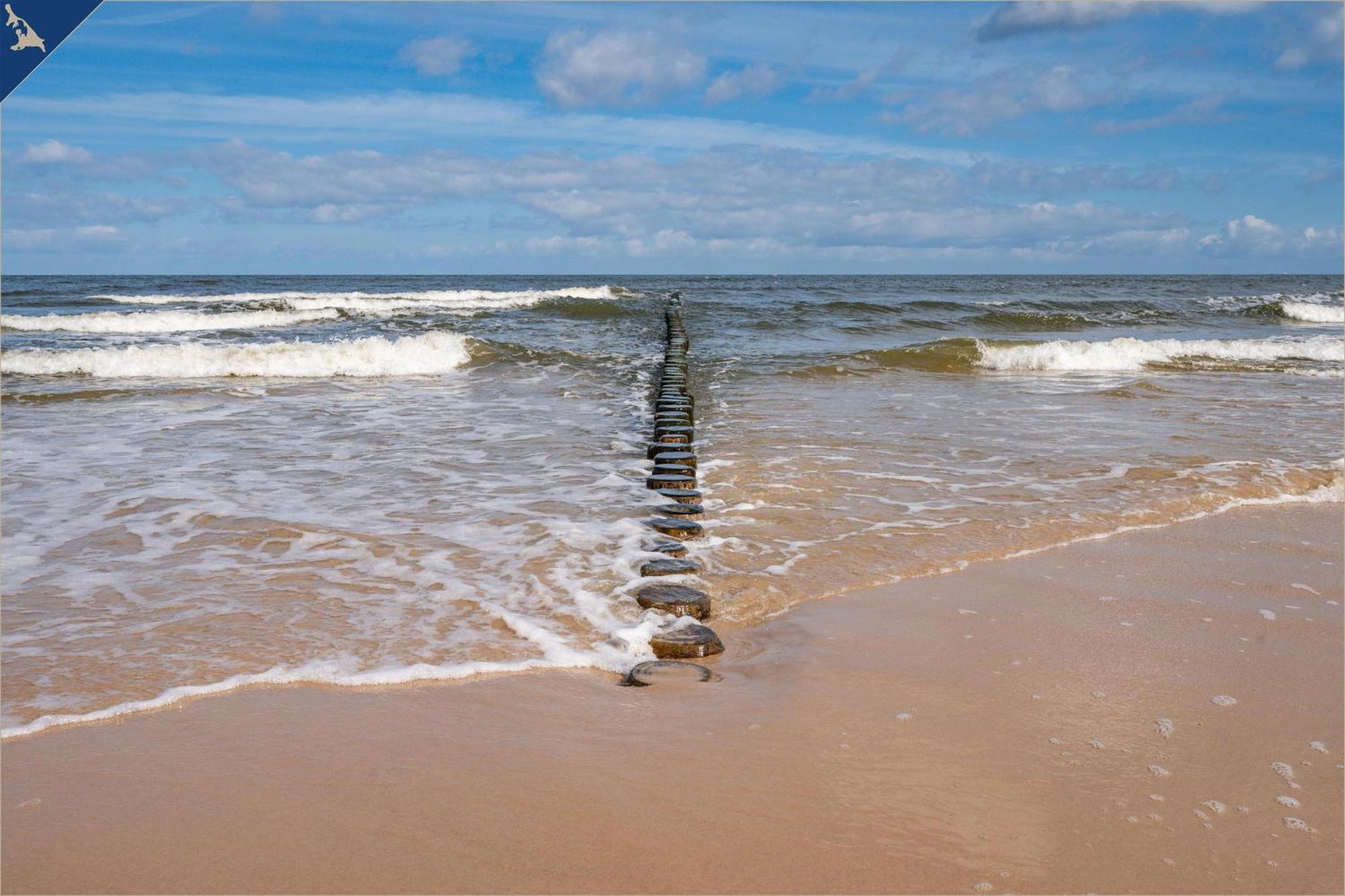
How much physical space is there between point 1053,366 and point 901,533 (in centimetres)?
1095

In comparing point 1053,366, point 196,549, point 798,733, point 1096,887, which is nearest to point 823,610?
point 798,733

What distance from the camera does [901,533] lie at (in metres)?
4.61

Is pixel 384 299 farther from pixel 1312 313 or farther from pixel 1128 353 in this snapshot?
pixel 1312 313

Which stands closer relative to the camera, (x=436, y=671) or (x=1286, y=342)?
(x=436, y=671)

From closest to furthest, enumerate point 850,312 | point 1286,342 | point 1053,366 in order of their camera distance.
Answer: point 1053,366, point 1286,342, point 850,312

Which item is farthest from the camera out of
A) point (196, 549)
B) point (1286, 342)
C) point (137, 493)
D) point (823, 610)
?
point (1286, 342)

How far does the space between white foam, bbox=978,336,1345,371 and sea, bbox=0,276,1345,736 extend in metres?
0.08

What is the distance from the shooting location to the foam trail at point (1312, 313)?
83.0 ft

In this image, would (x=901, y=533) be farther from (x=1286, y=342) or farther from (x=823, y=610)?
(x=1286, y=342)

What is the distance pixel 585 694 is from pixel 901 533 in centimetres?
229

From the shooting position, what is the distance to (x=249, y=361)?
518 inches

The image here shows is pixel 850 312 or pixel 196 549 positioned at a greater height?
pixel 850 312

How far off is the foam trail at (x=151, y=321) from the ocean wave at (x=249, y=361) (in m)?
6.14

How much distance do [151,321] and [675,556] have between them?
793 inches
